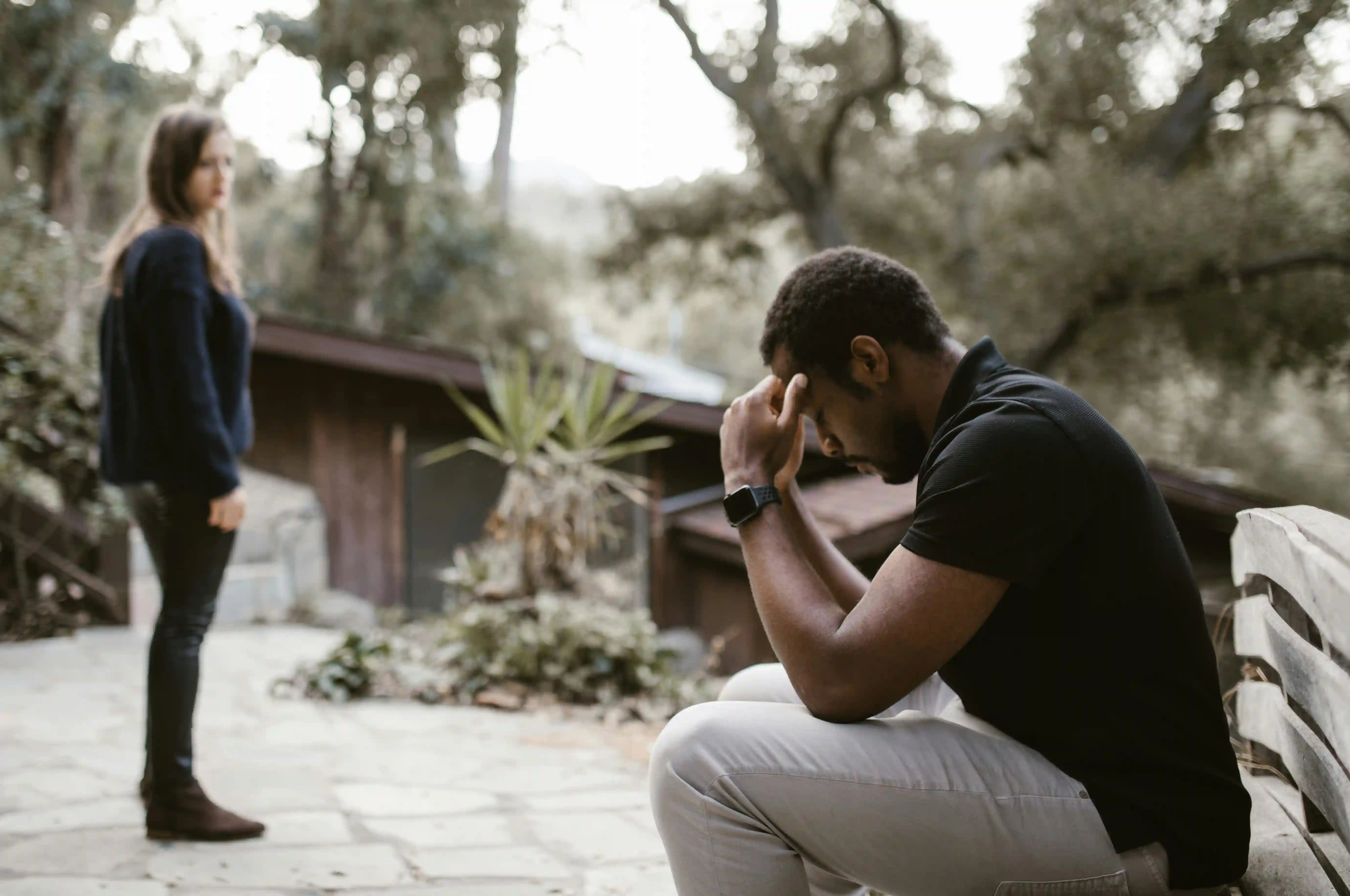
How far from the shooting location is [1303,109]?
33.9 feet

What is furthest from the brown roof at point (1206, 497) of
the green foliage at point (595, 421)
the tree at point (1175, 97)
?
the tree at point (1175, 97)

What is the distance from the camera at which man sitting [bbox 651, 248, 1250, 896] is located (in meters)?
1.59

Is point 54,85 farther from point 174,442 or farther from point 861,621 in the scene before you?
point 861,621

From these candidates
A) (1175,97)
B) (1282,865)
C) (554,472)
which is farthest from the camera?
(1175,97)

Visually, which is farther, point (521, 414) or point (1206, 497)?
point (1206, 497)

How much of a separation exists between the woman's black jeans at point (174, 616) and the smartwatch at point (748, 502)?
1589 mm

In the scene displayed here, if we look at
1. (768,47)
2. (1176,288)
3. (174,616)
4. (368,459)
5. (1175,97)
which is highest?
(768,47)

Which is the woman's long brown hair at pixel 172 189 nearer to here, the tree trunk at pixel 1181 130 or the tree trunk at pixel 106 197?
the tree trunk at pixel 1181 130

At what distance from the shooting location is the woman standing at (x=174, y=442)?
2.78 m

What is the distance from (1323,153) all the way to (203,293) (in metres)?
12.3

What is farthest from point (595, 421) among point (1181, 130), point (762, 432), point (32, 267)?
point (1181, 130)

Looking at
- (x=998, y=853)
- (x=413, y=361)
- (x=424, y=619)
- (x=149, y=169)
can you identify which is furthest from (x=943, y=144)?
(x=998, y=853)

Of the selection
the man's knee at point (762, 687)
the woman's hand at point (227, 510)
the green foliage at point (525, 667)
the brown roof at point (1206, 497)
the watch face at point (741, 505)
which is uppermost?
the watch face at point (741, 505)

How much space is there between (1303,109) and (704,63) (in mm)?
7484
